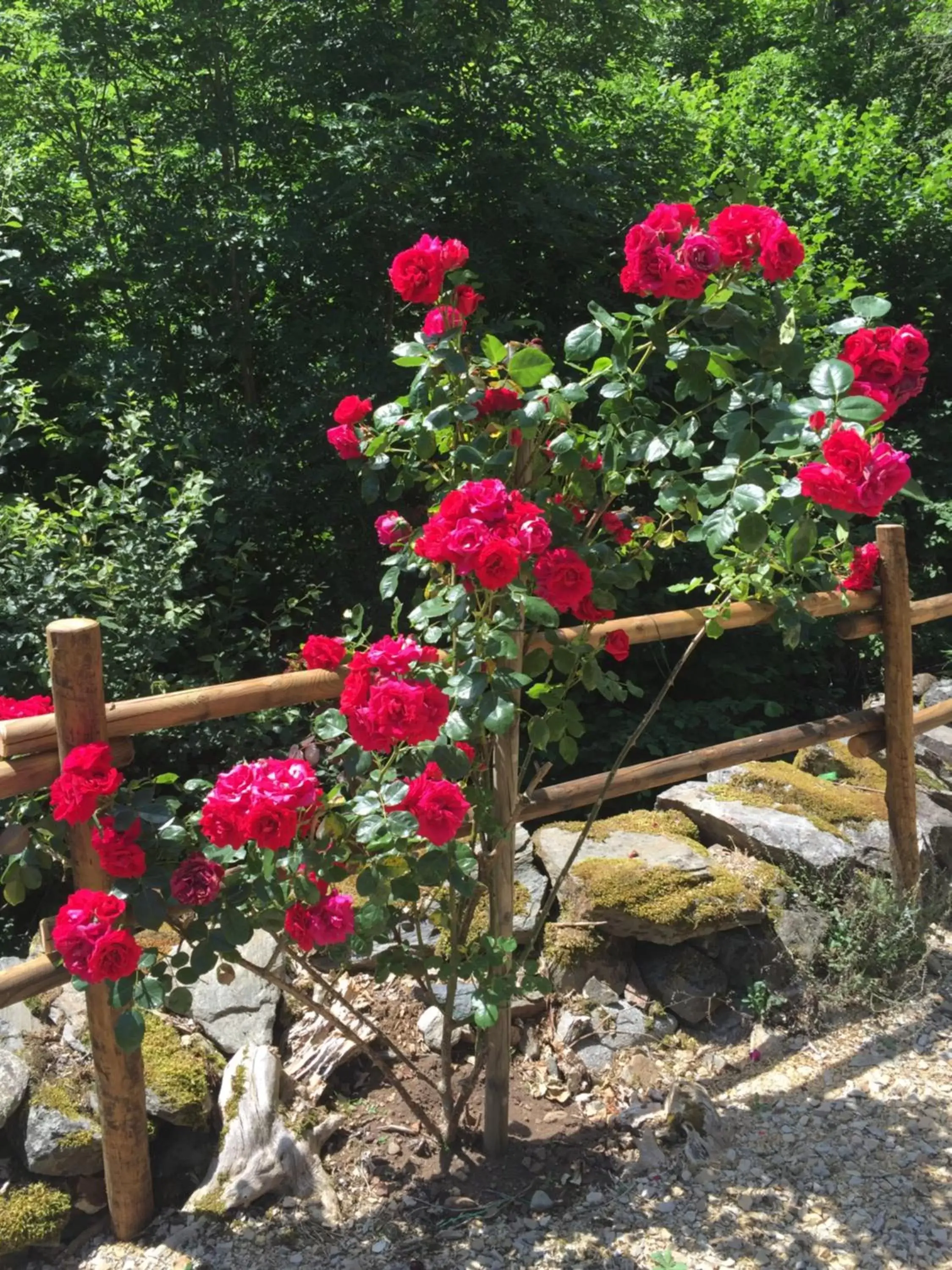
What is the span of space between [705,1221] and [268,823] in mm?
1475

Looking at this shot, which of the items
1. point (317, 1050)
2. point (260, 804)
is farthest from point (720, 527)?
point (317, 1050)

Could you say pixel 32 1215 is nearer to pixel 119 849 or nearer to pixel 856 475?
pixel 119 849

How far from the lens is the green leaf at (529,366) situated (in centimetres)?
219

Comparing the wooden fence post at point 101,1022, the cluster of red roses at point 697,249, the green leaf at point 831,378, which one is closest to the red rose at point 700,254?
the cluster of red roses at point 697,249

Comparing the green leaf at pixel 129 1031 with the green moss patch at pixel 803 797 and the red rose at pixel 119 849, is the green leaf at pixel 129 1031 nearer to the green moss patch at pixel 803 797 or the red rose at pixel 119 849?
the red rose at pixel 119 849

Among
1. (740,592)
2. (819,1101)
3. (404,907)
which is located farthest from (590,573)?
(819,1101)

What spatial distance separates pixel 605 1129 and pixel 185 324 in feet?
13.7

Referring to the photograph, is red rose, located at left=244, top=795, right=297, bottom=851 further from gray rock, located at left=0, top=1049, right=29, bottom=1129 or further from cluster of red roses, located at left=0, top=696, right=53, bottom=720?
gray rock, located at left=0, top=1049, right=29, bottom=1129

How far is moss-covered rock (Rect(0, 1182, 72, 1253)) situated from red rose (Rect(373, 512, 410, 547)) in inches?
67.3

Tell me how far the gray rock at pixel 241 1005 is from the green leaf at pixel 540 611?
1.38 meters

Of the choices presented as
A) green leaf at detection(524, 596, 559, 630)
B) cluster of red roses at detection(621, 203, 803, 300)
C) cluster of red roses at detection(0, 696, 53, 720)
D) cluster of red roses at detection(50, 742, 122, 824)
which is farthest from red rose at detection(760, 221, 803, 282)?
cluster of red roses at detection(0, 696, 53, 720)

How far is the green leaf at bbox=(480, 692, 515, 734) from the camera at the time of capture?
6.63 feet

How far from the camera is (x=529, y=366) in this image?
7.22ft

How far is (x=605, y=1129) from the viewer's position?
2812mm
